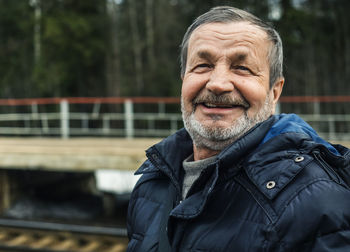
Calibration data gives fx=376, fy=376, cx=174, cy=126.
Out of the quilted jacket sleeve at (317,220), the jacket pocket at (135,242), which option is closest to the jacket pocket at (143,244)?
the jacket pocket at (135,242)

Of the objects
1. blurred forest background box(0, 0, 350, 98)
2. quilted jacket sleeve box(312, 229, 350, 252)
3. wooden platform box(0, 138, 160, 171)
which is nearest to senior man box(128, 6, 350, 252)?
quilted jacket sleeve box(312, 229, 350, 252)

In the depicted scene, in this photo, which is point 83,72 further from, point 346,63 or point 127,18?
point 346,63

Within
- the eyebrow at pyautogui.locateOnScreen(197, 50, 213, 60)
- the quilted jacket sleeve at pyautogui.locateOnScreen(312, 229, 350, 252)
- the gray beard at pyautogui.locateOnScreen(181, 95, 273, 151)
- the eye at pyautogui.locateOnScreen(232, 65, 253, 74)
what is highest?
the eyebrow at pyautogui.locateOnScreen(197, 50, 213, 60)

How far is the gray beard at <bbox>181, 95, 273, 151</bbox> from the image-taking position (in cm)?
159

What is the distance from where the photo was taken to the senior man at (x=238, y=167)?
1.20m

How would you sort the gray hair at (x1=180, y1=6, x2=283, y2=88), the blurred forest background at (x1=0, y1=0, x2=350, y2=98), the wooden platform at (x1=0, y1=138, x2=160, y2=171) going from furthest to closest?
the blurred forest background at (x1=0, y1=0, x2=350, y2=98) → the wooden platform at (x1=0, y1=138, x2=160, y2=171) → the gray hair at (x1=180, y1=6, x2=283, y2=88)

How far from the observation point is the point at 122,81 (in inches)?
907

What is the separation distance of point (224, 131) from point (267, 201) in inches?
16.7

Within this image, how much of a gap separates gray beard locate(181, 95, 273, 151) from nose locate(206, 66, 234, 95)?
0.14m

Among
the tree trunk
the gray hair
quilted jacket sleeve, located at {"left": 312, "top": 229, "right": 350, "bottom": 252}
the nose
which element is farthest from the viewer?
the tree trunk

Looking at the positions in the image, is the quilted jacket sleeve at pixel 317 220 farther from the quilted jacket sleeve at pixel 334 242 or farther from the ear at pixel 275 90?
the ear at pixel 275 90

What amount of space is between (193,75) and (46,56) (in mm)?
19323

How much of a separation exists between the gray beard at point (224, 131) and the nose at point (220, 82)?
135 millimetres

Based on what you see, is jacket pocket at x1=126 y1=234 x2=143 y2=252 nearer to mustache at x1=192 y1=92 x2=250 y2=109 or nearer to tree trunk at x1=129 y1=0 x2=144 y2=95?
mustache at x1=192 y1=92 x2=250 y2=109
